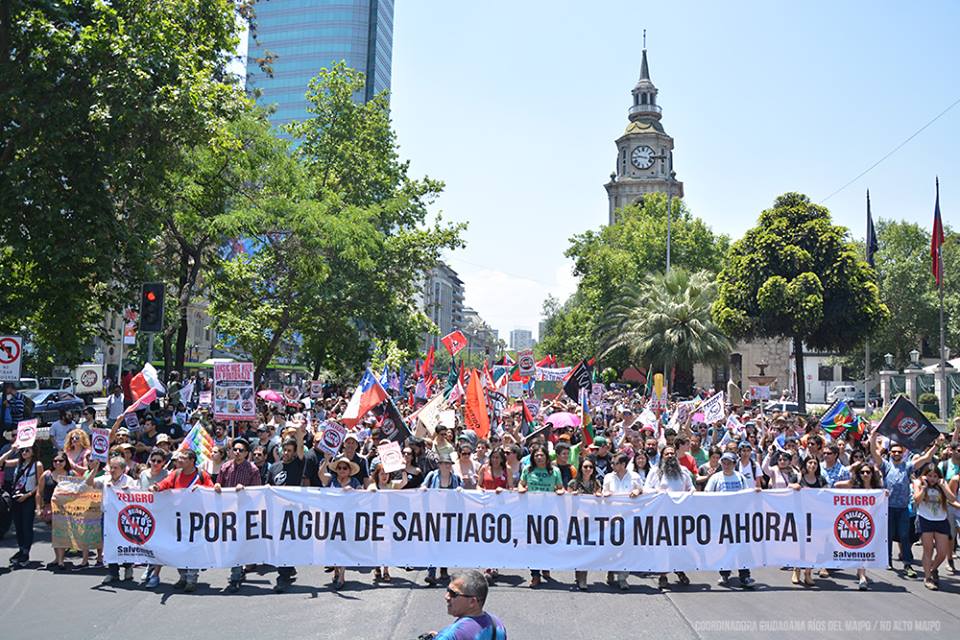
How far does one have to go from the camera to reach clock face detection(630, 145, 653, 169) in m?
98.6

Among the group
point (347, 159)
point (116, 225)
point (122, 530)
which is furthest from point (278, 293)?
point (122, 530)

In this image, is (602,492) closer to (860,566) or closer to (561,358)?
(860,566)

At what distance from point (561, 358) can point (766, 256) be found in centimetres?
3664

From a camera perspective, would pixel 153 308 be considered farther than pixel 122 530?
Yes

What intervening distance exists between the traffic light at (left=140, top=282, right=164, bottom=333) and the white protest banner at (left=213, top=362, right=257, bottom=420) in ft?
13.0

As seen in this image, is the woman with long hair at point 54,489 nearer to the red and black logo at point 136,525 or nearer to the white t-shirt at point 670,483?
the red and black logo at point 136,525

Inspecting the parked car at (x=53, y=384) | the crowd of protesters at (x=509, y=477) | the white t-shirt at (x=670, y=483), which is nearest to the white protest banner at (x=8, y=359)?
the crowd of protesters at (x=509, y=477)

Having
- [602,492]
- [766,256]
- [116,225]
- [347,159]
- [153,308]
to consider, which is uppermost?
[347,159]

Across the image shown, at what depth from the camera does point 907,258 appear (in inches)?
2574

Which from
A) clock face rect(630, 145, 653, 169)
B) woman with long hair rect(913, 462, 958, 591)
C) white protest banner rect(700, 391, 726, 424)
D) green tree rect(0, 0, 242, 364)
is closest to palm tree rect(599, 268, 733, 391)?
white protest banner rect(700, 391, 726, 424)

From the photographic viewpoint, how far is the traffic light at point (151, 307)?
1599 cm

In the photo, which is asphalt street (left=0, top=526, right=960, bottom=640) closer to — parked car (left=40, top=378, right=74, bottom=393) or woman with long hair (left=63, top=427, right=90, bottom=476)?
woman with long hair (left=63, top=427, right=90, bottom=476)

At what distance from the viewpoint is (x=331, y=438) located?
36.3ft

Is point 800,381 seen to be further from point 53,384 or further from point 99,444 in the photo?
point 53,384
